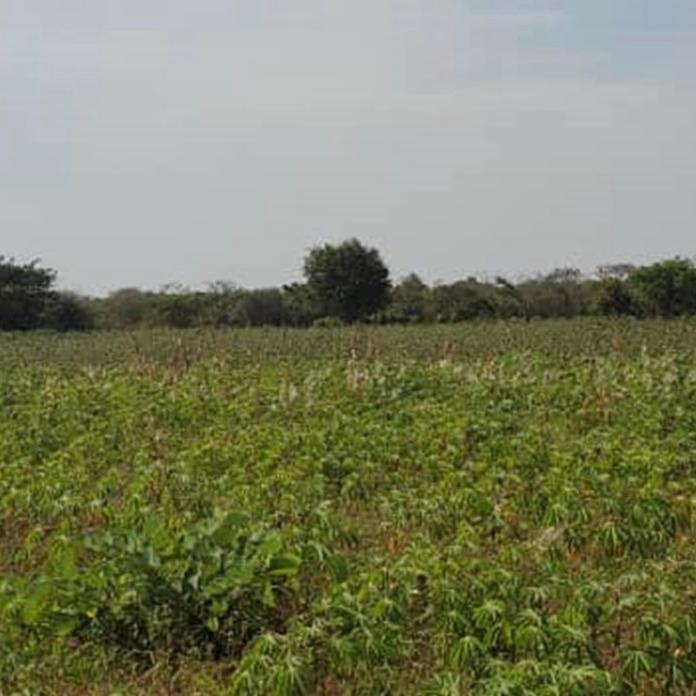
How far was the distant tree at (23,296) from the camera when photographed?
124 ft

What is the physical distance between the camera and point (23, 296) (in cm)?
3812

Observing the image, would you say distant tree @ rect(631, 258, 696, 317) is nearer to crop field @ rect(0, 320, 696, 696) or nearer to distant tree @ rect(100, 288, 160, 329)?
distant tree @ rect(100, 288, 160, 329)

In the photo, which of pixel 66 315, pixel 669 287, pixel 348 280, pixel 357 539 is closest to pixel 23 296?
pixel 66 315

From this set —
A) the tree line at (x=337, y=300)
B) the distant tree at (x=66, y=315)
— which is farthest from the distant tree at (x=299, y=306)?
the distant tree at (x=66, y=315)

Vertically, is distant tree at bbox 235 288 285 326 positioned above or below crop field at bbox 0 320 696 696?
above

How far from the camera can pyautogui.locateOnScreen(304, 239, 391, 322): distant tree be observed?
1499 inches

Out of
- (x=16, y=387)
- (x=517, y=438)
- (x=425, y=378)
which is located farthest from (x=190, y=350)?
(x=517, y=438)

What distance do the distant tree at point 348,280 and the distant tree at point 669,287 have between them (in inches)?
335

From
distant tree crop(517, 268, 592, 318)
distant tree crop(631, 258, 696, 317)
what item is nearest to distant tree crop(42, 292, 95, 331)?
distant tree crop(517, 268, 592, 318)

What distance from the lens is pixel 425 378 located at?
13.0 meters

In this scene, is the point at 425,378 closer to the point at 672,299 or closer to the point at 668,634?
the point at 668,634

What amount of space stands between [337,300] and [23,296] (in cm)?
1013

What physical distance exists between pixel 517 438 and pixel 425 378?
4663mm

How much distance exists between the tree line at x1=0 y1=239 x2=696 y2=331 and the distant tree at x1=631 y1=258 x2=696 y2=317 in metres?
0.86
